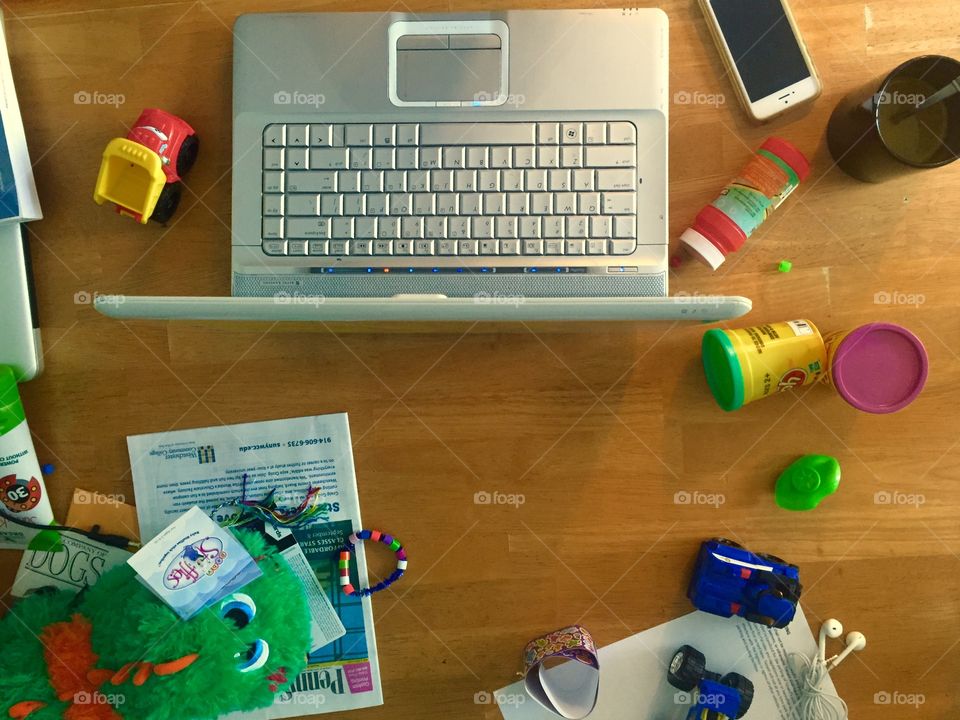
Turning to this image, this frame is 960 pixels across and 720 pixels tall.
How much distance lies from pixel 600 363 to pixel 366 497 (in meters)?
0.33

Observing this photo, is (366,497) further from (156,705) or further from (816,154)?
(816,154)

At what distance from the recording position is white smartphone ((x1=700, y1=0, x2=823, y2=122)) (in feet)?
2.71

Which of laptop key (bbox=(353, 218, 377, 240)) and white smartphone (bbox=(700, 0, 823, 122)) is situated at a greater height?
white smartphone (bbox=(700, 0, 823, 122))

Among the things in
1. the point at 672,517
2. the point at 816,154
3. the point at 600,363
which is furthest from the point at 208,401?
the point at 816,154

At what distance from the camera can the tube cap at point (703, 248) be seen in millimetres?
819

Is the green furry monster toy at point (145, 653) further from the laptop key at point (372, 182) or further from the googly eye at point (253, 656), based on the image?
the laptop key at point (372, 182)

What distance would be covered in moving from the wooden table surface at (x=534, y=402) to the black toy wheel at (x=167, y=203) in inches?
0.6

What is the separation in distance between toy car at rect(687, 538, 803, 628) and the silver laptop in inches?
12.7

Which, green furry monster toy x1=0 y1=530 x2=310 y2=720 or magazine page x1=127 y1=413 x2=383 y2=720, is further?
magazine page x1=127 y1=413 x2=383 y2=720

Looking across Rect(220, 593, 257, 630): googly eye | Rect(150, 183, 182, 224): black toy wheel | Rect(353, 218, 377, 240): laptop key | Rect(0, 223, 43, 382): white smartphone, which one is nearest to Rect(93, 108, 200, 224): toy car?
Rect(150, 183, 182, 224): black toy wheel

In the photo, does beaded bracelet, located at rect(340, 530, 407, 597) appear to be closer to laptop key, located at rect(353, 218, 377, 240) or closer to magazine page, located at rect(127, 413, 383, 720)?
magazine page, located at rect(127, 413, 383, 720)

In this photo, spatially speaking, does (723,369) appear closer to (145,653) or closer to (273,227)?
(273,227)

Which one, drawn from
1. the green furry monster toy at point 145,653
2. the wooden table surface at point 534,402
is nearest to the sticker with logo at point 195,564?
the green furry monster toy at point 145,653

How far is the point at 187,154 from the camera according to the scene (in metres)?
0.84
